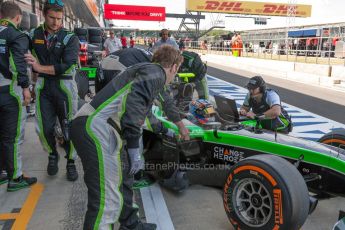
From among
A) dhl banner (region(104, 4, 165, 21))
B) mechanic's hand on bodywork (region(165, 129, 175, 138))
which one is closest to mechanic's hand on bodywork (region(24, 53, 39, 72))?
mechanic's hand on bodywork (region(165, 129, 175, 138))

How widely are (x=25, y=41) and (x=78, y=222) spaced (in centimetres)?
187

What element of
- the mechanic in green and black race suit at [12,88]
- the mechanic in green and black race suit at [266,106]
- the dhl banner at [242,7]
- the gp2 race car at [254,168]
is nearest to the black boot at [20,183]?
the mechanic in green and black race suit at [12,88]

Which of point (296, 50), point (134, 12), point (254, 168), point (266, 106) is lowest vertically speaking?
point (254, 168)

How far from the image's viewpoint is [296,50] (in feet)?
55.9

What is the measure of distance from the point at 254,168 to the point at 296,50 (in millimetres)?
15561

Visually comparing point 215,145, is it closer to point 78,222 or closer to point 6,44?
point 78,222

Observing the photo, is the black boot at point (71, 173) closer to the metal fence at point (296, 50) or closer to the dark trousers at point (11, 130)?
the dark trousers at point (11, 130)

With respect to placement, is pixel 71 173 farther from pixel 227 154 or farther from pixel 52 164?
pixel 227 154

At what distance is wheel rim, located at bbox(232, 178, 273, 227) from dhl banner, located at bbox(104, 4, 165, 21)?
52612mm

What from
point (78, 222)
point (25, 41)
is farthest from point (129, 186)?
point (25, 41)

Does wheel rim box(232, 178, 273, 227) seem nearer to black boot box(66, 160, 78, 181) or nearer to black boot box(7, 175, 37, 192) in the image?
black boot box(66, 160, 78, 181)

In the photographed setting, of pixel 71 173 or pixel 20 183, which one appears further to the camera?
pixel 71 173

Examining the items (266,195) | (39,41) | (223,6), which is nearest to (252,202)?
(266,195)

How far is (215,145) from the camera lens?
12.0 ft
